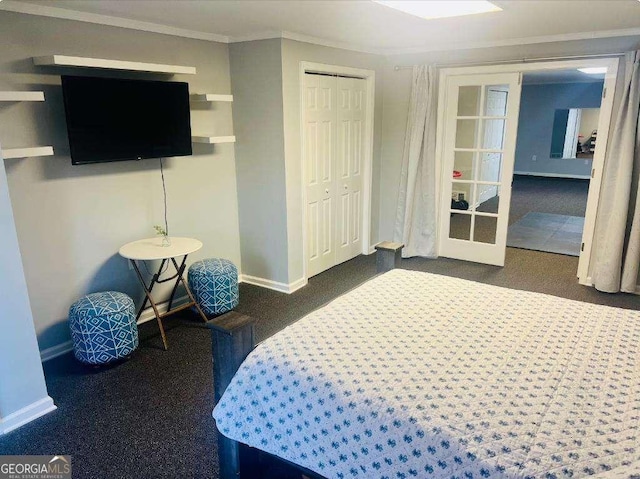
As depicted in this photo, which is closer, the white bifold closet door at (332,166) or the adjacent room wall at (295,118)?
the adjacent room wall at (295,118)

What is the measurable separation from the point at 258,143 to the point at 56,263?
1.85 metres

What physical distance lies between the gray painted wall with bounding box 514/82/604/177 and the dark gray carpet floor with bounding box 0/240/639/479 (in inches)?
290

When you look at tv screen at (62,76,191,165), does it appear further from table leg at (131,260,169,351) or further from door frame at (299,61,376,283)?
door frame at (299,61,376,283)

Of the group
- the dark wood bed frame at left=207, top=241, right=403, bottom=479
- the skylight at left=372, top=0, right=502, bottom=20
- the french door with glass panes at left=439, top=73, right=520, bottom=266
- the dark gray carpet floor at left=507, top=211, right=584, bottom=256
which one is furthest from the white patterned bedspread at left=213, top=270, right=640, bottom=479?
the dark gray carpet floor at left=507, top=211, right=584, bottom=256

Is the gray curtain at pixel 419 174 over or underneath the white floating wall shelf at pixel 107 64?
underneath

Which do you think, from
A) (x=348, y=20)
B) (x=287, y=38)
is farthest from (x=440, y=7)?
(x=287, y=38)

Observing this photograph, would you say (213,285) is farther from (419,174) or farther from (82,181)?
(419,174)

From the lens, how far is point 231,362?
6.12 feet

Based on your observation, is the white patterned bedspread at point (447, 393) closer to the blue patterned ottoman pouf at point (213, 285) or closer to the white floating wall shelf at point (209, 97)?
the blue patterned ottoman pouf at point (213, 285)

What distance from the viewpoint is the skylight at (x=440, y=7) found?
276cm

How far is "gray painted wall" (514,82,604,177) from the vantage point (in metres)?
9.91

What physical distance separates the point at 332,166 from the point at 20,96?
273cm
